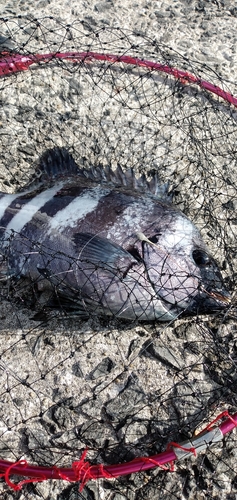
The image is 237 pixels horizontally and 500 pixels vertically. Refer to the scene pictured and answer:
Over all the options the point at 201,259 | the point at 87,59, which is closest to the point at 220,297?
the point at 201,259

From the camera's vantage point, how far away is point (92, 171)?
10.5 feet

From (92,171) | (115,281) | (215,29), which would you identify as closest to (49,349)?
(115,281)

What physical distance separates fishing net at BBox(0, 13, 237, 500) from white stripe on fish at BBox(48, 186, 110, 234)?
7.8 inches

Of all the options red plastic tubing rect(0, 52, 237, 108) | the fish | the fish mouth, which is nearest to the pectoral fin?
the fish

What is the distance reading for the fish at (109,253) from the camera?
8.89ft

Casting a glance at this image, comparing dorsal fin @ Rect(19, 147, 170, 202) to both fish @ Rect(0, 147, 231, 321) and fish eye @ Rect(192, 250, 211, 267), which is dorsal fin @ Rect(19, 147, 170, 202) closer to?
fish @ Rect(0, 147, 231, 321)

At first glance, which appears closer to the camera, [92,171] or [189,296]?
[189,296]

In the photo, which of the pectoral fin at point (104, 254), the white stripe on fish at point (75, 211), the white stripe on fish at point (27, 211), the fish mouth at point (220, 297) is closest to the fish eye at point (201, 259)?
the fish mouth at point (220, 297)

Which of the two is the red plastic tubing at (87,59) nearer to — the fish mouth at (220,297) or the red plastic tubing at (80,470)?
the fish mouth at (220,297)

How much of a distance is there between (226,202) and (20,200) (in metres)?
1.41

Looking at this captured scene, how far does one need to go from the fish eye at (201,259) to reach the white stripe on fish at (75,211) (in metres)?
0.63

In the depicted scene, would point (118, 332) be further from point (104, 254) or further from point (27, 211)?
point (27, 211)

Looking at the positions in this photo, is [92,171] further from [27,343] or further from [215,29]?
[215,29]

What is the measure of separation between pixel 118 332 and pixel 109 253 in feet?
1.58
